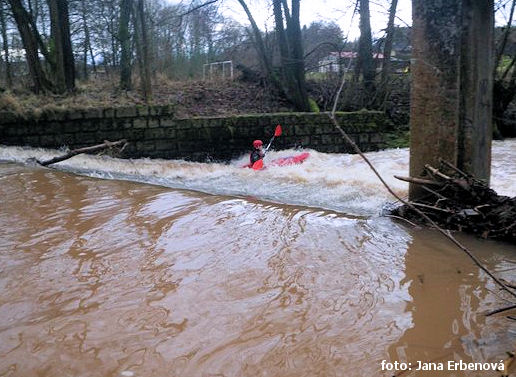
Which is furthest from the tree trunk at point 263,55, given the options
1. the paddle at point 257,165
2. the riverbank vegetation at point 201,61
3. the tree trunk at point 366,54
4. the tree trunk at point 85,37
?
the paddle at point 257,165

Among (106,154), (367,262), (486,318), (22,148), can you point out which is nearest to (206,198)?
(367,262)

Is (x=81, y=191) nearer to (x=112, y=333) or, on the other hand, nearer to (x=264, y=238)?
(x=264, y=238)

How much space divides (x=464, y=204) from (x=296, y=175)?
14.7ft

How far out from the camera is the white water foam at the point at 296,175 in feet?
21.6

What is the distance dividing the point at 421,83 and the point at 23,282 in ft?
13.4

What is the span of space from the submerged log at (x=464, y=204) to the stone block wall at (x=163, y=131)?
7.85 m

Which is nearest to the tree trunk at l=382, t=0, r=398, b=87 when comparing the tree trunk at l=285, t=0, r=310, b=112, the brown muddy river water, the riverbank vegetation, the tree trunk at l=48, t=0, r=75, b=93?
the riverbank vegetation

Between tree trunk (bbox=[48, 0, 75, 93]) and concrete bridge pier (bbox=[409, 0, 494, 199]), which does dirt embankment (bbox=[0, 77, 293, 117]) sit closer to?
tree trunk (bbox=[48, 0, 75, 93])

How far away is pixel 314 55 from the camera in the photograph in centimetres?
1819

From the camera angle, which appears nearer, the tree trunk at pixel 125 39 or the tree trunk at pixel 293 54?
the tree trunk at pixel 125 39

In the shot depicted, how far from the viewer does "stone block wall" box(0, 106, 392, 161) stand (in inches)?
448

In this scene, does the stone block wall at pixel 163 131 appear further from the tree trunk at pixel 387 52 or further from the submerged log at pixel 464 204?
the submerged log at pixel 464 204

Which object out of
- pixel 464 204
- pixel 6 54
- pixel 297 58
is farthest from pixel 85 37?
pixel 464 204

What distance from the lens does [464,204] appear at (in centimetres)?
464
